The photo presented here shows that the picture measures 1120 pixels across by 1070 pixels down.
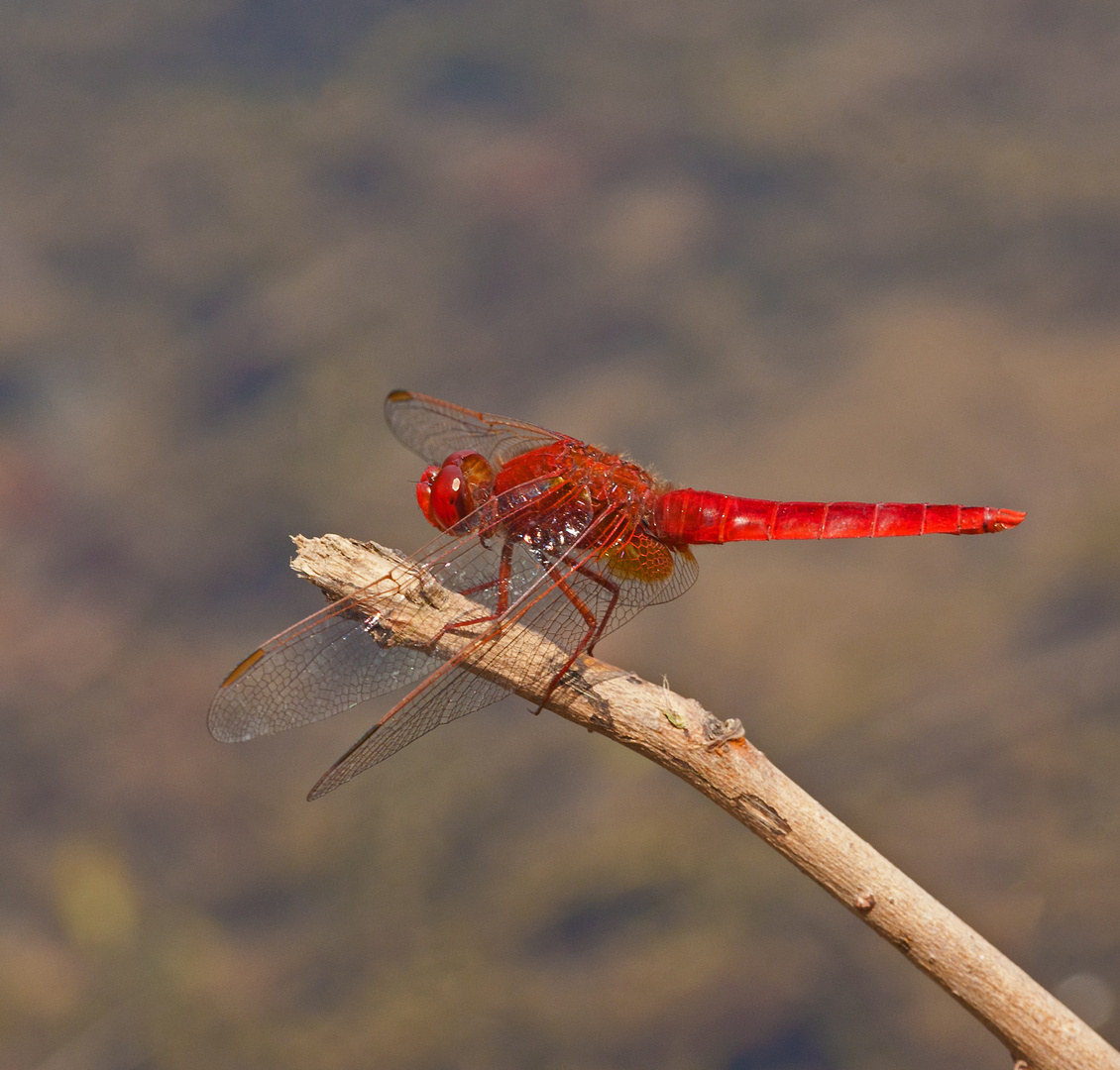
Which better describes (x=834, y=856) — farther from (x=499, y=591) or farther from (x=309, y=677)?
(x=309, y=677)

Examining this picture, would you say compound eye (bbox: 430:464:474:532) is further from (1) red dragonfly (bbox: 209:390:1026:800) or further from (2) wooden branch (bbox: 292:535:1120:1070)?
(2) wooden branch (bbox: 292:535:1120:1070)

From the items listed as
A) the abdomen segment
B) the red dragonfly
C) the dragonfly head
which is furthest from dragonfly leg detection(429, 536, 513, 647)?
the abdomen segment

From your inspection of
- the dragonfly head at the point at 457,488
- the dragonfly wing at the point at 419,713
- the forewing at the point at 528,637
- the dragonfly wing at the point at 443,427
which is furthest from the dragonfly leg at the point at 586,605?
the dragonfly wing at the point at 443,427

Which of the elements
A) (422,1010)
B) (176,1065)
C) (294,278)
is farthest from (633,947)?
(294,278)

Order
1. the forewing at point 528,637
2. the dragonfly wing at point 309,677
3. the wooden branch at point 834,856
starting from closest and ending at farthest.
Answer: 1. the wooden branch at point 834,856
2. the forewing at point 528,637
3. the dragonfly wing at point 309,677

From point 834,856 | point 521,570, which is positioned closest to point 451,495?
point 521,570

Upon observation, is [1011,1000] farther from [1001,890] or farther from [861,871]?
[1001,890]

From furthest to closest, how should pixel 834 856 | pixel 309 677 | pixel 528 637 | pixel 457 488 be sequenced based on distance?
pixel 457 488
pixel 309 677
pixel 528 637
pixel 834 856

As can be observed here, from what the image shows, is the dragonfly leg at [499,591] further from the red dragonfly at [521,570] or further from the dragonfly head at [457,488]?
the dragonfly head at [457,488]
